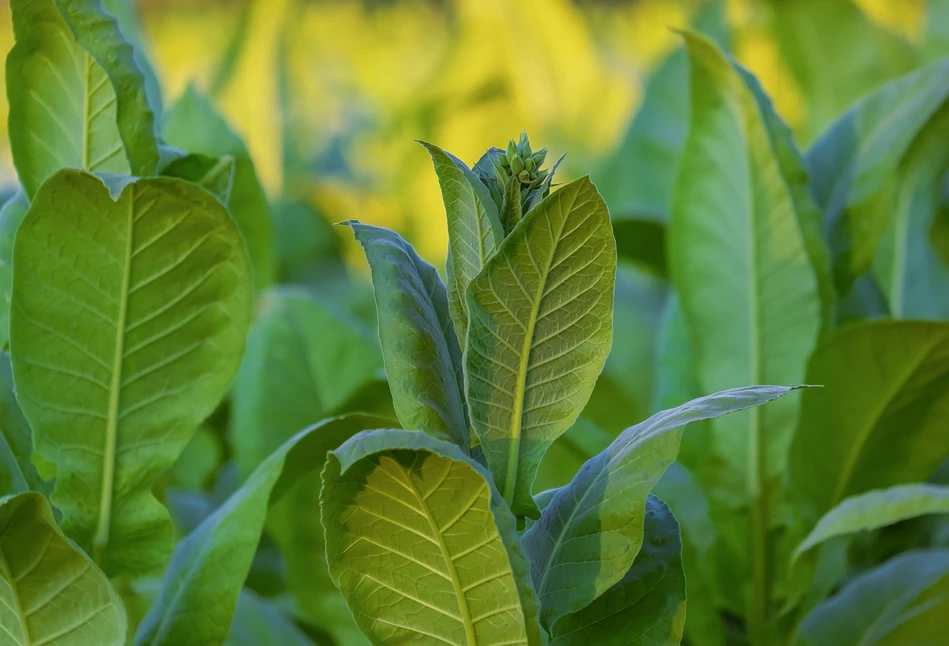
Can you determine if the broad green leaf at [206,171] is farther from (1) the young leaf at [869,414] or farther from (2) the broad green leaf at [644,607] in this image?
(1) the young leaf at [869,414]

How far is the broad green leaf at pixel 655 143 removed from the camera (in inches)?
49.0

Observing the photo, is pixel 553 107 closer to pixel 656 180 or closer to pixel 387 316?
pixel 656 180

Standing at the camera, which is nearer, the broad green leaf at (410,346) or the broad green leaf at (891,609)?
the broad green leaf at (410,346)

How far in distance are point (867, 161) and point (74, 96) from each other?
1.90ft

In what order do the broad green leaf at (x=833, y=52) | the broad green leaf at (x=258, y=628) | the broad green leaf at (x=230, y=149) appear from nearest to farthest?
the broad green leaf at (x=258, y=628) < the broad green leaf at (x=230, y=149) < the broad green leaf at (x=833, y=52)

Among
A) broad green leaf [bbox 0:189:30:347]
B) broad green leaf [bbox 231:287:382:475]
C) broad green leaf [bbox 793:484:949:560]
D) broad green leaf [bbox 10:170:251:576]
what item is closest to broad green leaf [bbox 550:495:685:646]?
broad green leaf [bbox 793:484:949:560]

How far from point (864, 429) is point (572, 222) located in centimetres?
40

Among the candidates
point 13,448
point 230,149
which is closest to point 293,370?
point 230,149

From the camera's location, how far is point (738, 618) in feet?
2.82

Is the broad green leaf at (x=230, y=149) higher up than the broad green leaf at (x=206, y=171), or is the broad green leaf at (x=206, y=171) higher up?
the broad green leaf at (x=230, y=149)

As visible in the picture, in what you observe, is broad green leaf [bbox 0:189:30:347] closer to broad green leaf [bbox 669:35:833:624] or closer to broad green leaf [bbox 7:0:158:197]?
broad green leaf [bbox 7:0:158:197]

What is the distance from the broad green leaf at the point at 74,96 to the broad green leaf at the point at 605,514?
0.29 metres

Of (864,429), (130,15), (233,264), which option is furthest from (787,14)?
(233,264)

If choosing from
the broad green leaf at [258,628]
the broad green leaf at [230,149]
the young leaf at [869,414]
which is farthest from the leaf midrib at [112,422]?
the young leaf at [869,414]
